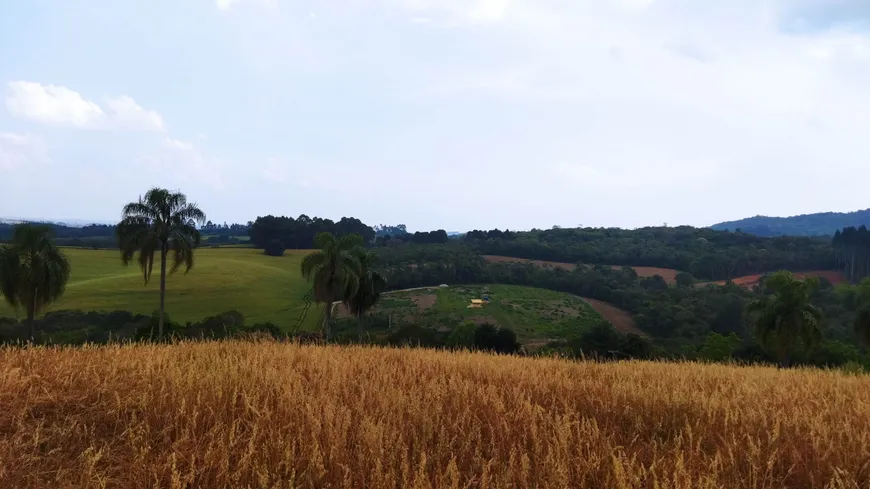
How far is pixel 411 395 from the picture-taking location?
5.25m

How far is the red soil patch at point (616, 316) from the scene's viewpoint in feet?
246

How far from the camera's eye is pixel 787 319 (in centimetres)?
3434

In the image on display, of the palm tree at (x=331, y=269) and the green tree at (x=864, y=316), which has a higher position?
the palm tree at (x=331, y=269)

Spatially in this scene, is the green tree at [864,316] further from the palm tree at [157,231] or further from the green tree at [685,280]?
the green tree at [685,280]

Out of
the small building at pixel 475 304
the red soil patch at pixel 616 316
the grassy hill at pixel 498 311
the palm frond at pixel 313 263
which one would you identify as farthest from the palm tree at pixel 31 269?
the red soil patch at pixel 616 316

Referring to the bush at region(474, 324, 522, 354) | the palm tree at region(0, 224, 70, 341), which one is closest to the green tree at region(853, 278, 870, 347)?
the bush at region(474, 324, 522, 354)

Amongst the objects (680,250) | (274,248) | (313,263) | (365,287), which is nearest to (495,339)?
(365,287)

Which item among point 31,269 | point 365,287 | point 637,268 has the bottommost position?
point 637,268

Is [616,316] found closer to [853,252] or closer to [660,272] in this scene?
[660,272]

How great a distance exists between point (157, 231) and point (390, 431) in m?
36.5

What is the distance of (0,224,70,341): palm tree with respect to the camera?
34281mm

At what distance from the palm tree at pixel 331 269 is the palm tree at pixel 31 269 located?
1750cm

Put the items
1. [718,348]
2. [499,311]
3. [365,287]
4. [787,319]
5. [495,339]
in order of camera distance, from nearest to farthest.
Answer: [787,319] → [718,348] → [365,287] → [495,339] → [499,311]

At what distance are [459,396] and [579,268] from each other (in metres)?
114
